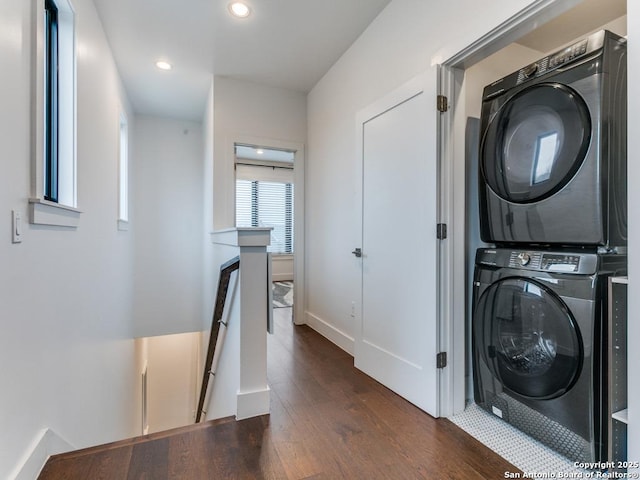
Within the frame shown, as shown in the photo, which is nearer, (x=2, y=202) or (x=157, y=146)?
(x=2, y=202)

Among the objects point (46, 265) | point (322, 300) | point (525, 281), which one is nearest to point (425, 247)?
point (525, 281)

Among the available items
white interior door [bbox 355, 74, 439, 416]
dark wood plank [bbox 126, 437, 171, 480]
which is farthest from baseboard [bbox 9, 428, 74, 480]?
white interior door [bbox 355, 74, 439, 416]

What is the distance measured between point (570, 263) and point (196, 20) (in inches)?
118

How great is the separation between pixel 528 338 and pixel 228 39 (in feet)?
10.2

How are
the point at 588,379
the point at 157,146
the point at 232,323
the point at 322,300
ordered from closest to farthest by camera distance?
1. the point at 588,379
2. the point at 232,323
3. the point at 322,300
4. the point at 157,146

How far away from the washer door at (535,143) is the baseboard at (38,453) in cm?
249

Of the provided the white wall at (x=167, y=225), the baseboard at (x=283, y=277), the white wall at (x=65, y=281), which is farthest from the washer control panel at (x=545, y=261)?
the baseboard at (x=283, y=277)

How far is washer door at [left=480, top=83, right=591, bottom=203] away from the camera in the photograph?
1443mm

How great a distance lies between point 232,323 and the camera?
2.22 meters

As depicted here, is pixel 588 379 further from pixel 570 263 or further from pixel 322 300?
pixel 322 300

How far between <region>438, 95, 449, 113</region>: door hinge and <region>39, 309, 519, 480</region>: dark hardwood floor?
69.3 inches

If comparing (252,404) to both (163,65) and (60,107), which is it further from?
(163,65)

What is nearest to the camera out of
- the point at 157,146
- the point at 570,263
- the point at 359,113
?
the point at 570,263

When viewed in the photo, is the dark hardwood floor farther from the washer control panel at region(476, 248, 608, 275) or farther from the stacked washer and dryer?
the washer control panel at region(476, 248, 608, 275)
